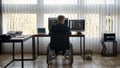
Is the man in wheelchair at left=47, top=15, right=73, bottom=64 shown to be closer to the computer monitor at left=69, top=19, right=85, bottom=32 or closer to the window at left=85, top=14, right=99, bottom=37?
the computer monitor at left=69, top=19, right=85, bottom=32

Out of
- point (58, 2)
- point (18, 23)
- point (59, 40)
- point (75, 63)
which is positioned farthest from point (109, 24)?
point (18, 23)

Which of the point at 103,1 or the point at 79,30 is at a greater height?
the point at 103,1

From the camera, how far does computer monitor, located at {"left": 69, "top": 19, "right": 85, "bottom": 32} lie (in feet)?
22.4

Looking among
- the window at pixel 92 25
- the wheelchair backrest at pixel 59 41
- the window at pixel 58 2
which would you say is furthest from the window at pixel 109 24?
the wheelchair backrest at pixel 59 41

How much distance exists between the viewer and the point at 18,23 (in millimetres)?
7477

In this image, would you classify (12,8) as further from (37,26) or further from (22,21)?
(37,26)

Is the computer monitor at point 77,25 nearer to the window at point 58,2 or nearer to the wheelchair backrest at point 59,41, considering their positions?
the window at point 58,2

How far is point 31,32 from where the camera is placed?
24.6 feet

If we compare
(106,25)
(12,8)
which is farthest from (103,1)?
(12,8)

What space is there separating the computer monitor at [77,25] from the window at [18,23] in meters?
1.35

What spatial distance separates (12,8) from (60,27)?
8.04ft

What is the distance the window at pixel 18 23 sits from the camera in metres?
7.47

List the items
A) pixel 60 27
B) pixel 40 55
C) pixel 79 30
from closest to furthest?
pixel 60 27 < pixel 79 30 < pixel 40 55

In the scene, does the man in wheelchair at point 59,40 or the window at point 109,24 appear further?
the window at point 109,24
